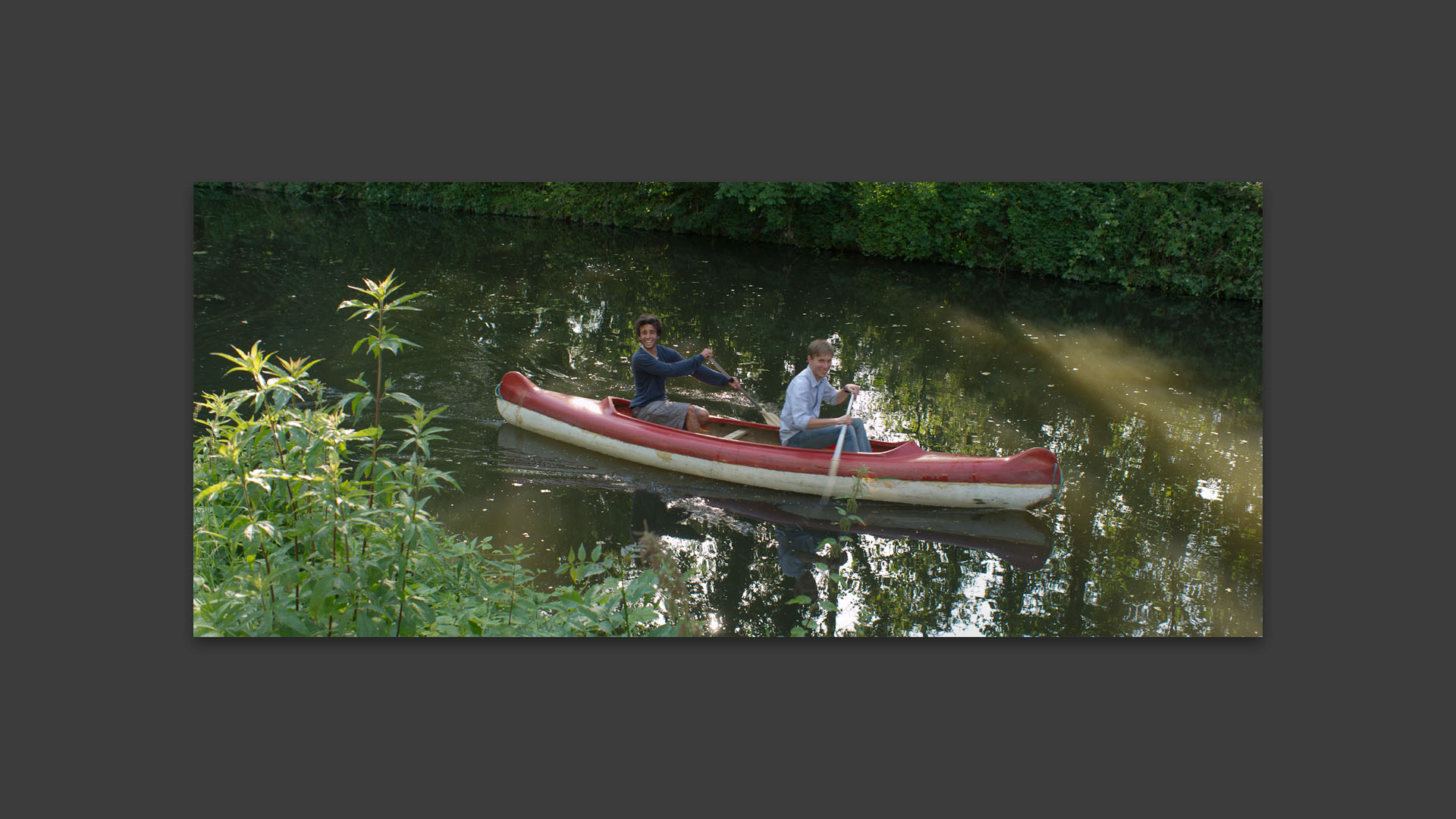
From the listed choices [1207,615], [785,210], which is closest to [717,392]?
[1207,615]

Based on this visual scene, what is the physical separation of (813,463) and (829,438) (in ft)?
0.61

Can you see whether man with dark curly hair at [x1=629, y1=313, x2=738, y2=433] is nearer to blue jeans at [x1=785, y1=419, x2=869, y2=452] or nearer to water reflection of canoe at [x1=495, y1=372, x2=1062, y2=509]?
water reflection of canoe at [x1=495, y1=372, x2=1062, y2=509]

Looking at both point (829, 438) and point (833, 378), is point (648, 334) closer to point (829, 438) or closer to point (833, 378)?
point (829, 438)

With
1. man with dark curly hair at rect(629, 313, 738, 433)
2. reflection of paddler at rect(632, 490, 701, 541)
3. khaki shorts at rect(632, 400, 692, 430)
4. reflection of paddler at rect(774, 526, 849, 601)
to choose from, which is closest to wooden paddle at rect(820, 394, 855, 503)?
reflection of paddler at rect(774, 526, 849, 601)

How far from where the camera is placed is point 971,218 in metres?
13.4

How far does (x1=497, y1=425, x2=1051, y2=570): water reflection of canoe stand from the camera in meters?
6.05

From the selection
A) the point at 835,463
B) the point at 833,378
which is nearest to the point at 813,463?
the point at 835,463

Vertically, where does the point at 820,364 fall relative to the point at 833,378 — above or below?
below

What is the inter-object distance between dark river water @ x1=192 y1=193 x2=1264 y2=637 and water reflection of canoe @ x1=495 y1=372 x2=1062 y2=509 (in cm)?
11

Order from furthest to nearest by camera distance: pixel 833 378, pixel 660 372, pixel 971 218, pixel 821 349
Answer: pixel 971 218, pixel 833 378, pixel 660 372, pixel 821 349

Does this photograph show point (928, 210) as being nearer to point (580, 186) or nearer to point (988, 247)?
point (988, 247)

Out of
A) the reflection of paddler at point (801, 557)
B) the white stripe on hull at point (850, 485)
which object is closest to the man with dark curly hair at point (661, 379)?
the white stripe on hull at point (850, 485)

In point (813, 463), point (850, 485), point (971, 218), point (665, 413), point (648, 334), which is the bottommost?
point (850, 485)

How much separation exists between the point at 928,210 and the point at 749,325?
13.1 ft
